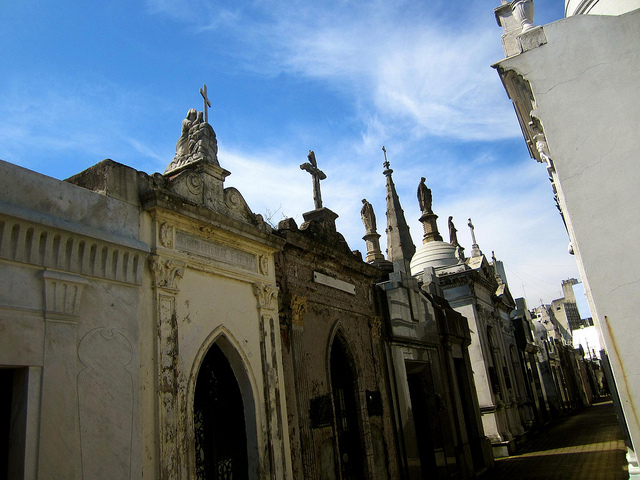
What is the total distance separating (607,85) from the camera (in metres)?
7.11

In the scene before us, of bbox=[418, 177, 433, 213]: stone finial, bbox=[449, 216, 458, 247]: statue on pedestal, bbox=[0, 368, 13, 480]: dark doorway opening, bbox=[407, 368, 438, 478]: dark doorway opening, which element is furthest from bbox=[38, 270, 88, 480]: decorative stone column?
bbox=[449, 216, 458, 247]: statue on pedestal

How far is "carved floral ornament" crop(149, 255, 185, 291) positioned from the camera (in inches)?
213

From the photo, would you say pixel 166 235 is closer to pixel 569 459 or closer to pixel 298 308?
pixel 298 308

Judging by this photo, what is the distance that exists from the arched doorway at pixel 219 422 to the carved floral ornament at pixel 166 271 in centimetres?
122

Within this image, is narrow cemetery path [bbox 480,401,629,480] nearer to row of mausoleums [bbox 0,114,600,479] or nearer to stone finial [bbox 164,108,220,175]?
row of mausoleums [bbox 0,114,600,479]

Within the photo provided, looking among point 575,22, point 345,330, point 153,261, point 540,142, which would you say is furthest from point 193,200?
point 575,22

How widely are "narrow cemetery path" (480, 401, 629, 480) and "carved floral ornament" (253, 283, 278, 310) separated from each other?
801 cm

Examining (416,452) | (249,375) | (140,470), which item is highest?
(249,375)

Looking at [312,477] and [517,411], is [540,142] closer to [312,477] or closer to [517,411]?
[312,477]

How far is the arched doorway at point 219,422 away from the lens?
19.1ft

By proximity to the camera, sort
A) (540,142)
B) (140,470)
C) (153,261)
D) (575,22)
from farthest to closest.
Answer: (540,142) < (575,22) < (153,261) < (140,470)

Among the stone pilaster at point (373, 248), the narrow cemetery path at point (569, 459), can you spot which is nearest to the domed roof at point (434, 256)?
the stone pilaster at point (373, 248)

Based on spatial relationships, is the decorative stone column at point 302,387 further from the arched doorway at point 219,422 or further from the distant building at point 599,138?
the distant building at point 599,138

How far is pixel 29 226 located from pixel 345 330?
18.5 ft
